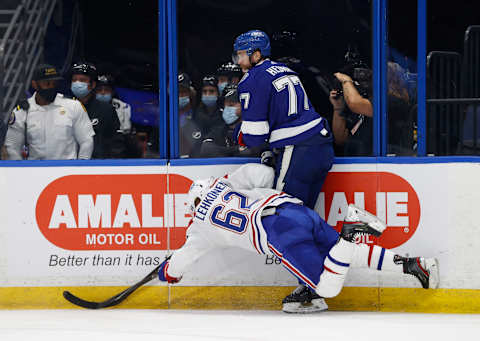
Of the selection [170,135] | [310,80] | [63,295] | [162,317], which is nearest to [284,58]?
[310,80]

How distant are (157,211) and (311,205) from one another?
34.2 inches

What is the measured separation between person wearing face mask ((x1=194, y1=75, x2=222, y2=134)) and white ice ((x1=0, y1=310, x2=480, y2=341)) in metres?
1.06

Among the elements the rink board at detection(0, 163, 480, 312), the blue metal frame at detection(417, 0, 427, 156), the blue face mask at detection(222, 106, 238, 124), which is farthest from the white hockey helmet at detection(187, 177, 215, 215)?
the blue metal frame at detection(417, 0, 427, 156)

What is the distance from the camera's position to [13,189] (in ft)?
12.5

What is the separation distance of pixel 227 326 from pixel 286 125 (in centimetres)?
108

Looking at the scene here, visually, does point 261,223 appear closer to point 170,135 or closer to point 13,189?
point 170,135

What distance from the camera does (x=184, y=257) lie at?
Result: 3492 mm

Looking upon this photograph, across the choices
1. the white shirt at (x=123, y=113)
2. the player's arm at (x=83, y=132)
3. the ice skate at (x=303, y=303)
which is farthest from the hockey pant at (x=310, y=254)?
the player's arm at (x=83, y=132)

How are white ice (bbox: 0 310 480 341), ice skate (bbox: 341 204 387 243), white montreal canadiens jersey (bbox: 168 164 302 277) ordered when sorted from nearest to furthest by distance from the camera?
1. white ice (bbox: 0 310 480 341)
2. ice skate (bbox: 341 204 387 243)
3. white montreal canadiens jersey (bbox: 168 164 302 277)

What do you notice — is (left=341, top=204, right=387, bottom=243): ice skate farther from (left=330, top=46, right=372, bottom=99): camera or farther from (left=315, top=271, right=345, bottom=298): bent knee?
(left=330, top=46, right=372, bottom=99): camera

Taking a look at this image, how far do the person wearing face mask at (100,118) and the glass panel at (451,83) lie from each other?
5.73 ft

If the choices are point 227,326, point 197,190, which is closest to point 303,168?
point 197,190

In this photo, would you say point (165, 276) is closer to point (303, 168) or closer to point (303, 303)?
point (303, 303)

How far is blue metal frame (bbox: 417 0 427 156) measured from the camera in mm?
3625
